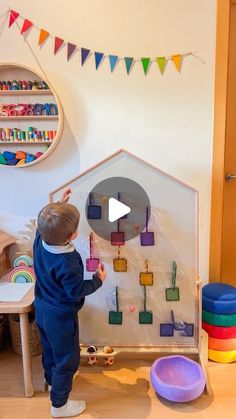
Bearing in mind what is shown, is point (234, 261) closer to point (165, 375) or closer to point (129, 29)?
point (165, 375)

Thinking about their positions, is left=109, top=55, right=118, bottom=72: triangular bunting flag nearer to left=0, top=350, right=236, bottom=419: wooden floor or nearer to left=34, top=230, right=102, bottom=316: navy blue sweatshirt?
left=34, top=230, right=102, bottom=316: navy blue sweatshirt

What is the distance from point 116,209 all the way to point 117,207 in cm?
1

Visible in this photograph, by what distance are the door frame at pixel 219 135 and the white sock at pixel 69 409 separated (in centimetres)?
101

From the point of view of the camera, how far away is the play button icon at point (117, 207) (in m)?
1.58

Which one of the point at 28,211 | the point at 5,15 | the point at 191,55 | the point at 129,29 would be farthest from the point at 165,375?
the point at 5,15

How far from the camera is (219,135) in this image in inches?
71.5

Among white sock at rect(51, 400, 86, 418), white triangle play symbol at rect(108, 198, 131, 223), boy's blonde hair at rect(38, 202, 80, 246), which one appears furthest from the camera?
white triangle play symbol at rect(108, 198, 131, 223)

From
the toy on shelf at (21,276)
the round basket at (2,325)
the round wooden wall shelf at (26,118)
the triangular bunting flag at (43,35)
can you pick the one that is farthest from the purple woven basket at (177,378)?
the triangular bunting flag at (43,35)

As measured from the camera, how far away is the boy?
125 centimetres

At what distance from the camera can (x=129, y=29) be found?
1736mm

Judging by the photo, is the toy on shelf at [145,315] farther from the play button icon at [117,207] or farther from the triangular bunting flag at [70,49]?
the triangular bunting flag at [70,49]

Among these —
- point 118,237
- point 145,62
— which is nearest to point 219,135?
point 145,62

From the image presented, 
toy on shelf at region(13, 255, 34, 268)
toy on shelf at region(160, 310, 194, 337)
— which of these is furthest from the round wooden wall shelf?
toy on shelf at region(160, 310, 194, 337)

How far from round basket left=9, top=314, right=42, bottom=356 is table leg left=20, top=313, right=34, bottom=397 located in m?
0.29
